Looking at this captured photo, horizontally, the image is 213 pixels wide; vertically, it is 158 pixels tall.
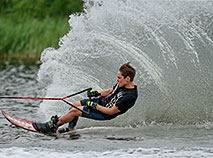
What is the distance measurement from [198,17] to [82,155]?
13.3 ft

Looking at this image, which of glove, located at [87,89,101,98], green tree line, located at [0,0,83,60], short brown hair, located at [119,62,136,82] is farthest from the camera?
green tree line, located at [0,0,83,60]

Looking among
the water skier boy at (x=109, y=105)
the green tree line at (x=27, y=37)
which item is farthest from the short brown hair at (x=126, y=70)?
the green tree line at (x=27, y=37)

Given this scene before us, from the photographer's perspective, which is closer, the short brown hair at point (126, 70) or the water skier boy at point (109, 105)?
the short brown hair at point (126, 70)

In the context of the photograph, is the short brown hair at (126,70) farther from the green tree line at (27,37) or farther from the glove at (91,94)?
the green tree line at (27,37)

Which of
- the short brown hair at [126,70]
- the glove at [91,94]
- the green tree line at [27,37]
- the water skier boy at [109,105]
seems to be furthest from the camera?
the green tree line at [27,37]

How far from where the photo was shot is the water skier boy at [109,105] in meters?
7.22

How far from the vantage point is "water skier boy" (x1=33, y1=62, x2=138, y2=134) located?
7223 mm

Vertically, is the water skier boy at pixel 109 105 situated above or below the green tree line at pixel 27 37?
below

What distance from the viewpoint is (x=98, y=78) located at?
8859mm

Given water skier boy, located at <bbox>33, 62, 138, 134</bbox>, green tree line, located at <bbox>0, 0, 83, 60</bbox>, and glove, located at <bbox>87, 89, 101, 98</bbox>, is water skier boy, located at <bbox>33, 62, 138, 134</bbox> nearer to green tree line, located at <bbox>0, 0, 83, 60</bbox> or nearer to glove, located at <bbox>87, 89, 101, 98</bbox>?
glove, located at <bbox>87, 89, 101, 98</bbox>

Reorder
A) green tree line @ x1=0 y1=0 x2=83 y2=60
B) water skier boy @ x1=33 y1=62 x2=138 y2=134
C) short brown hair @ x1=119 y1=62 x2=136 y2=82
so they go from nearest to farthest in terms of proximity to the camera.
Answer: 1. short brown hair @ x1=119 y1=62 x2=136 y2=82
2. water skier boy @ x1=33 y1=62 x2=138 y2=134
3. green tree line @ x1=0 y1=0 x2=83 y2=60

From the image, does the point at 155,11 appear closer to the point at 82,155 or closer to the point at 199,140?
the point at 199,140

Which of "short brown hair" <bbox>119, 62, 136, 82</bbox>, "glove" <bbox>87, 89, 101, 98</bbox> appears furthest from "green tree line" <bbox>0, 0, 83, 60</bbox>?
"short brown hair" <bbox>119, 62, 136, 82</bbox>

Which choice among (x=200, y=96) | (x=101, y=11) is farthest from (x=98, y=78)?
(x=200, y=96)
